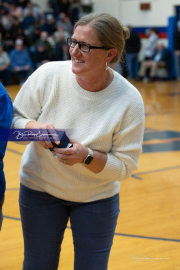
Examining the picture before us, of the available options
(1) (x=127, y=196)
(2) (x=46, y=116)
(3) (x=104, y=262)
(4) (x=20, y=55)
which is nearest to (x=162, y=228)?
(1) (x=127, y=196)

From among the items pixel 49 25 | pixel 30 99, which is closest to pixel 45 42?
pixel 49 25

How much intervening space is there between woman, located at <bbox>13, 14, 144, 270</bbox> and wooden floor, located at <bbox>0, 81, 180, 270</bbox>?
1074 mm

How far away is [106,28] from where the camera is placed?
177 cm

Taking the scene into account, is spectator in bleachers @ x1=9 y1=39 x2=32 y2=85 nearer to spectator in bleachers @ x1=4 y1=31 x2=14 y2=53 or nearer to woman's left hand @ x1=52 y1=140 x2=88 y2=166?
spectator in bleachers @ x1=4 y1=31 x2=14 y2=53

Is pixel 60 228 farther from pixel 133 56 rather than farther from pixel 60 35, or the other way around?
pixel 133 56

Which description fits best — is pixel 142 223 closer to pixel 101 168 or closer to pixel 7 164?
pixel 101 168

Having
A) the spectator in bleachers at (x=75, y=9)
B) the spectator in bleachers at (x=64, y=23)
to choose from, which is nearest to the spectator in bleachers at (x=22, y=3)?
the spectator in bleachers at (x=64, y=23)

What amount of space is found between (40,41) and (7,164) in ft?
31.7

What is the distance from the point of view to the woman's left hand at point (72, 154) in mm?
1733

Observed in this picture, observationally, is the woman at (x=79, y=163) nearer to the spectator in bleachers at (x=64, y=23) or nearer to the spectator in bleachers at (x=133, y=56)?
the spectator in bleachers at (x=133, y=56)

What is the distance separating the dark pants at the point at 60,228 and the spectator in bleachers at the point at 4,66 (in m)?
11.6

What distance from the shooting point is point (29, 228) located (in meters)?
1.97

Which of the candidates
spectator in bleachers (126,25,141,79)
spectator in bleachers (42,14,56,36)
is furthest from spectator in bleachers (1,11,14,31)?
spectator in bleachers (126,25,141,79)

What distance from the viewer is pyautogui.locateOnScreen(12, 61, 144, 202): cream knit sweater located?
1.89m
